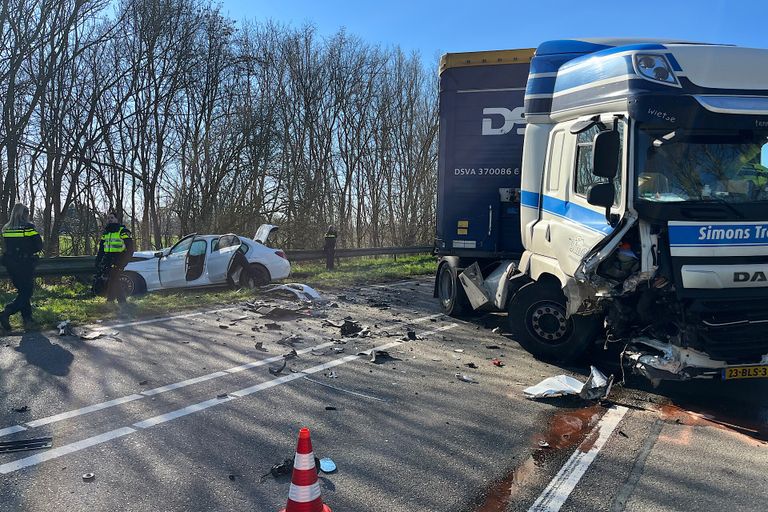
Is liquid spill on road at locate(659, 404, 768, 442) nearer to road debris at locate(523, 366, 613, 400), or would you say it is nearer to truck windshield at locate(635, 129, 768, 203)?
road debris at locate(523, 366, 613, 400)

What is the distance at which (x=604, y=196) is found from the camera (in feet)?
16.7

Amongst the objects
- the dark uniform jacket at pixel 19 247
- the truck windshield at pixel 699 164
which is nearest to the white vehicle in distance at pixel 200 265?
the dark uniform jacket at pixel 19 247

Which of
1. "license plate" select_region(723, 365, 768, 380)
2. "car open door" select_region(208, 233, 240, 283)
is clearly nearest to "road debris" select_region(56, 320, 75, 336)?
"car open door" select_region(208, 233, 240, 283)

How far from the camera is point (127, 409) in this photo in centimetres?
460

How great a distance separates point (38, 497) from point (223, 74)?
2333cm

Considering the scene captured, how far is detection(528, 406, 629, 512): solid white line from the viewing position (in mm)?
3197

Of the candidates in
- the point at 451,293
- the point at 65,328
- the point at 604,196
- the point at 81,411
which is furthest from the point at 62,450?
the point at 451,293

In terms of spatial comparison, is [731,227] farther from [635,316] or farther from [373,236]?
[373,236]

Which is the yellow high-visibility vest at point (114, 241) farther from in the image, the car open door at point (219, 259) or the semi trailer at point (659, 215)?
the semi trailer at point (659, 215)

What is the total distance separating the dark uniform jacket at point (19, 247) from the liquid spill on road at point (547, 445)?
24.1 feet

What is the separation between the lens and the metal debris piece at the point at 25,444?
3.76 m

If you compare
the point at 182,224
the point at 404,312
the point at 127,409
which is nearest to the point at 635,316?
the point at 127,409

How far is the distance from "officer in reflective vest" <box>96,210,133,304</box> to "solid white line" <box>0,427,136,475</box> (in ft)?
22.5

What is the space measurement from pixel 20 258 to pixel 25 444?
4907mm
